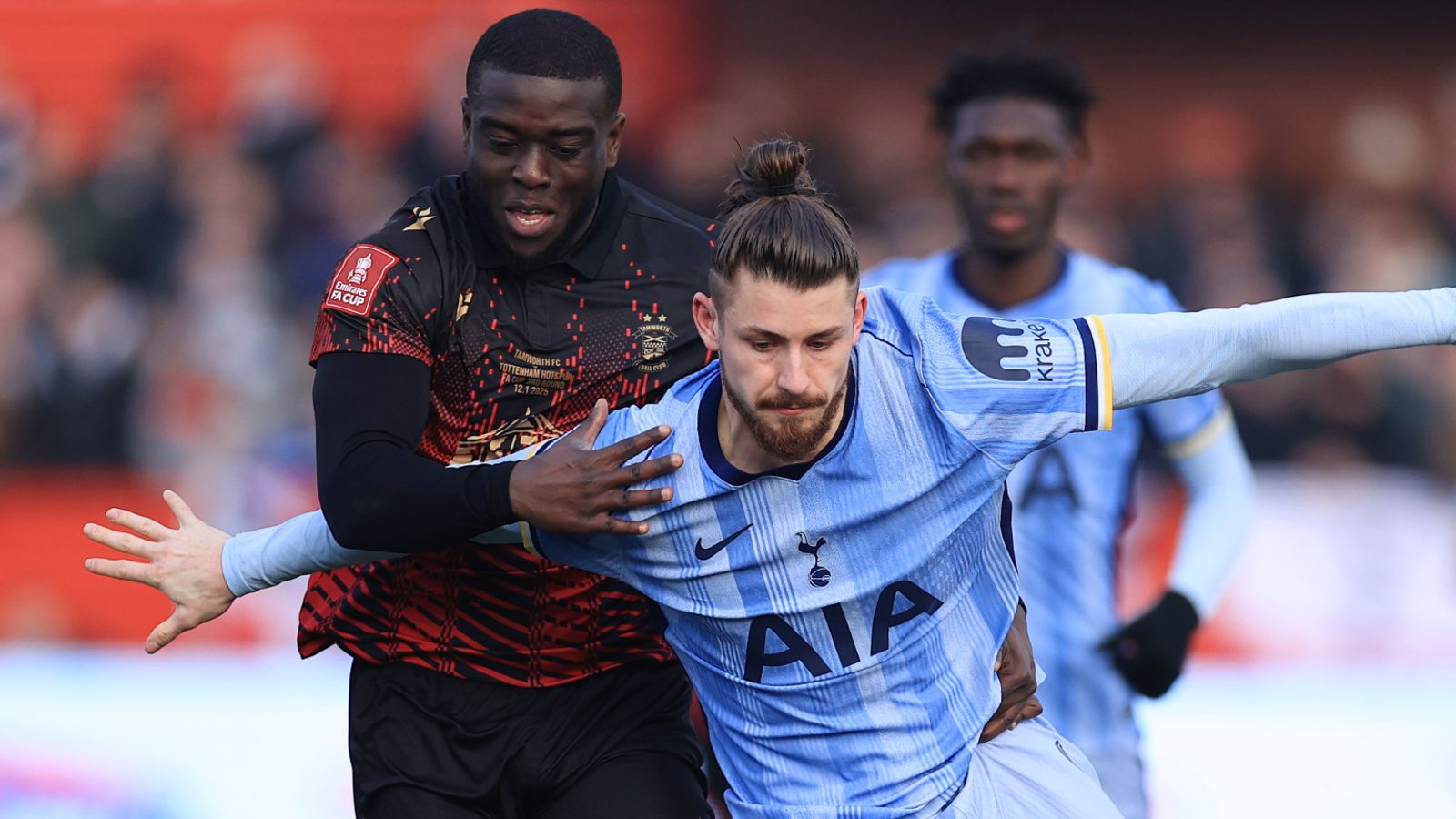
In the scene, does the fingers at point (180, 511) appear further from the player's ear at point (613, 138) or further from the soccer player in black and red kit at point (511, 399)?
the player's ear at point (613, 138)

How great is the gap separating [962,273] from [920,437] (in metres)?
1.85

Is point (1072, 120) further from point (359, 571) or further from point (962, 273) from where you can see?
point (359, 571)

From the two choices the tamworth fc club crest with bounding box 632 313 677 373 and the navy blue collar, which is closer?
the navy blue collar

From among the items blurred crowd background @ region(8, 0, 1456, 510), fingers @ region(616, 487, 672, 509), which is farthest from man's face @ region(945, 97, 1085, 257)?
blurred crowd background @ region(8, 0, 1456, 510)

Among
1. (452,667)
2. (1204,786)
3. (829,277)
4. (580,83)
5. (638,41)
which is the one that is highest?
(638,41)

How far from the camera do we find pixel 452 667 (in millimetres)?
3686

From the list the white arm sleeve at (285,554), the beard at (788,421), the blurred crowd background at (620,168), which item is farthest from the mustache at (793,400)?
the blurred crowd background at (620,168)

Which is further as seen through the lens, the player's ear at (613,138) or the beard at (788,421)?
the player's ear at (613,138)

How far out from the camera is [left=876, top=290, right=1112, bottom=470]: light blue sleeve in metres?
3.15

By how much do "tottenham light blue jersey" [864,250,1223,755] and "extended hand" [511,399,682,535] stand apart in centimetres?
189

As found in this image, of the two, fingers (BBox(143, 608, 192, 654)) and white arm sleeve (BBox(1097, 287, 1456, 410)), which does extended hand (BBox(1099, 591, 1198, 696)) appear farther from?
fingers (BBox(143, 608, 192, 654))

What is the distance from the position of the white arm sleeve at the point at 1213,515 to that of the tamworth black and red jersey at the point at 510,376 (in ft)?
5.55

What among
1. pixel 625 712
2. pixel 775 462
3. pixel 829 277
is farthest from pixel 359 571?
pixel 829 277

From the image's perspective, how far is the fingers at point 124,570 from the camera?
11.6ft
